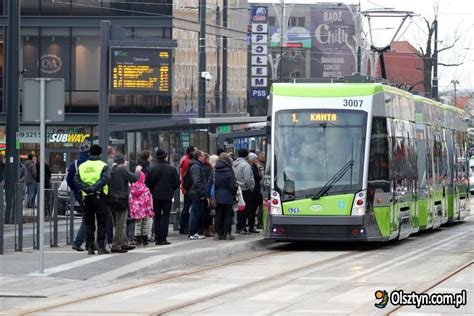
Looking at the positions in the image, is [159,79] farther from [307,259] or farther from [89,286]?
[89,286]

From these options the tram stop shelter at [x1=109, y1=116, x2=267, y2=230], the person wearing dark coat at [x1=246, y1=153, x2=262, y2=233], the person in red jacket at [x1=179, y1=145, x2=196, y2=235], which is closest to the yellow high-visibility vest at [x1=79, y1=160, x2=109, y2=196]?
the person in red jacket at [x1=179, y1=145, x2=196, y2=235]

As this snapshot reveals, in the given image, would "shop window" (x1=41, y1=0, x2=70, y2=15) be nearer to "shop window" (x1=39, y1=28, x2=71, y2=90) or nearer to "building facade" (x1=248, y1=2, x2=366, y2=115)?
"shop window" (x1=39, y1=28, x2=71, y2=90)

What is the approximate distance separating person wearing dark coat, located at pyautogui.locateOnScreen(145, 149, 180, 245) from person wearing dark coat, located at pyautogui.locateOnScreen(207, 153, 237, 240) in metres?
1.40

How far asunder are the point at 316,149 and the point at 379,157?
1223 mm

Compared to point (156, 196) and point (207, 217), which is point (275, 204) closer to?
point (156, 196)

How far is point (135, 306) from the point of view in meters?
13.1

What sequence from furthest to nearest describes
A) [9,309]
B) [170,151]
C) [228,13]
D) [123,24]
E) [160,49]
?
[228,13]
[123,24]
[170,151]
[160,49]
[9,309]

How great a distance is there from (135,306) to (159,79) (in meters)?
13.6

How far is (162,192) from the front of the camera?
837 inches

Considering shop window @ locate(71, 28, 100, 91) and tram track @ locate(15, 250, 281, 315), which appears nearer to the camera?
tram track @ locate(15, 250, 281, 315)

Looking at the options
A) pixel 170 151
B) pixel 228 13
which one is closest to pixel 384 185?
pixel 170 151

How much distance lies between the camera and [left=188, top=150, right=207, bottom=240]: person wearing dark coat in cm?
2258

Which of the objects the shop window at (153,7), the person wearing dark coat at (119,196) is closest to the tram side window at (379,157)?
the person wearing dark coat at (119,196)

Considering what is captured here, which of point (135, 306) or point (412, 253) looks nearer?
point (135, 306)
